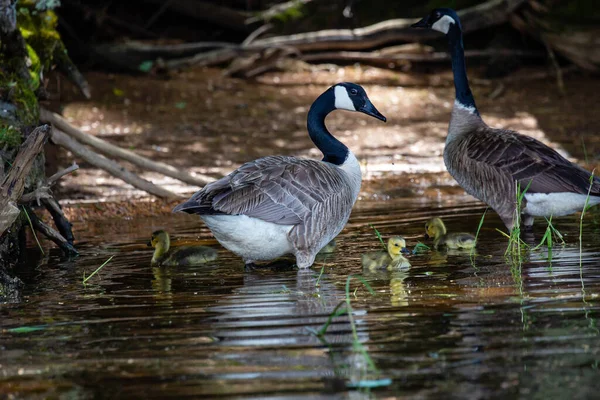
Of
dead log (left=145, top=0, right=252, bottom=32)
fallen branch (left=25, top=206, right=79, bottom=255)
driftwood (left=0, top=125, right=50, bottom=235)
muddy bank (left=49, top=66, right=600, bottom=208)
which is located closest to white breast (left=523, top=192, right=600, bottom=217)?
muddy bank (left=49, top=66, right=600, bottom=208)

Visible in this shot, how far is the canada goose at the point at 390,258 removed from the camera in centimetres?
798

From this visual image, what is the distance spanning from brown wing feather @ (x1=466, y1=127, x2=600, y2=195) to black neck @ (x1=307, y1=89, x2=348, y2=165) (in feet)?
5.18

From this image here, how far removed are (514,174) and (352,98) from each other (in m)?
1.89

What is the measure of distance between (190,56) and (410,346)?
15.4 m

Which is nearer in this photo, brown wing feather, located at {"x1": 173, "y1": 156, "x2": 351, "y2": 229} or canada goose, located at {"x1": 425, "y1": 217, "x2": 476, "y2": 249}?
brown wing feather, located at {"x1": 173, "y1": 156, "x2": 351, "y2": 229}

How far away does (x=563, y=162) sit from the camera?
31.1 feet

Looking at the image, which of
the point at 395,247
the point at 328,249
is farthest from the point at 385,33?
the point at 395,247

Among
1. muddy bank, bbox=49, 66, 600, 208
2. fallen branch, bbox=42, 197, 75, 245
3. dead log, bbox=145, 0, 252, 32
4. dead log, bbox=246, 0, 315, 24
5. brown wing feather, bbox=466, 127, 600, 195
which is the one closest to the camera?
brown wing feather, bbox=466, 127, 600, 195

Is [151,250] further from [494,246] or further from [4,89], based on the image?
[494,246]

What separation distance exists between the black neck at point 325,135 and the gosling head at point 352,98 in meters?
0.07

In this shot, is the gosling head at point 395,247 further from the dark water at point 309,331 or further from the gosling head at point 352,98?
the gosling head at point 352,98

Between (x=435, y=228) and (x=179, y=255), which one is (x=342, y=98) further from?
(x=179, y=255)

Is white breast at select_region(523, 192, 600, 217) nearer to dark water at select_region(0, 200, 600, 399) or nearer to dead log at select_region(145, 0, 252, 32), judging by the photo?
dark water at select_region(0, 200, 600, 399)

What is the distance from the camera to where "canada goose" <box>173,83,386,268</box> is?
801 cm
